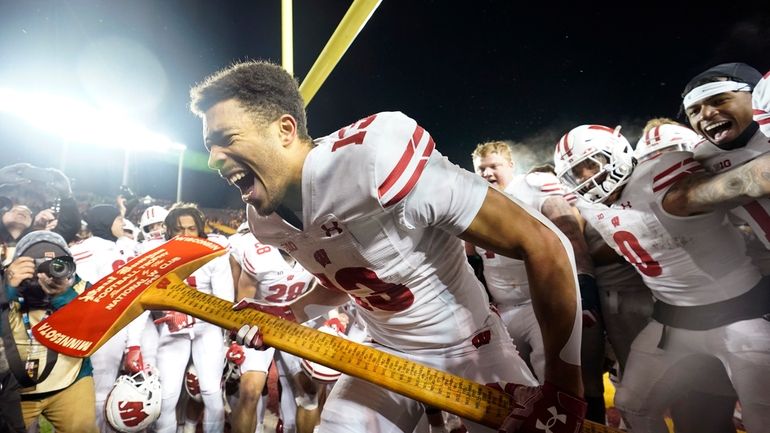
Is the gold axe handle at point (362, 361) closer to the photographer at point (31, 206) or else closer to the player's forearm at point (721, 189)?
the player's forearm at point (721, 189)

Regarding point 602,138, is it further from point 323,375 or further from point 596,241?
point 323,375

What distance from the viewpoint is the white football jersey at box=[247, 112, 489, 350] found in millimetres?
1275

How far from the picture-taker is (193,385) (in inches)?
158

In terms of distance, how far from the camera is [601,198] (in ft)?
8.61

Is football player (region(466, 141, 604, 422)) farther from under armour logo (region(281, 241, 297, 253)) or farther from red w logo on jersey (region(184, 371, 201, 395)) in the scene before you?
red w logo on jersey (region(184, 371, 201, 395))

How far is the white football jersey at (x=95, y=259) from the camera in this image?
4.21m

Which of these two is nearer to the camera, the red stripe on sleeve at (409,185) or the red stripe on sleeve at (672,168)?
the red stripe on sleeve at (409,185)

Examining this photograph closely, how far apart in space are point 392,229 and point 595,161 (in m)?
1.89

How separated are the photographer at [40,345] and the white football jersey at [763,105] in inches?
164

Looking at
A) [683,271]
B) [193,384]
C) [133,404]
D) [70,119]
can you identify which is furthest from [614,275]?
[70,119]

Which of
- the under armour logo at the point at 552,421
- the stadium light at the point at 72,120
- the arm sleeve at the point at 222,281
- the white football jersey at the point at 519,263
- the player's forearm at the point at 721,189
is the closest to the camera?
the under armour logo at the point at 552,421

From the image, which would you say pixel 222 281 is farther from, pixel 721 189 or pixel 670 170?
pixel 721 189

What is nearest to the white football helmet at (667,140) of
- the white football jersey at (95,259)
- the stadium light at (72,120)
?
the white football jersey at (95,259)

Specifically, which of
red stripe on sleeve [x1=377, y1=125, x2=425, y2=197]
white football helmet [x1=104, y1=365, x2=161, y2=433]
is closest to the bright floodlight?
white football helmet [x1=104, y1=365, x2=161, y2=433]
